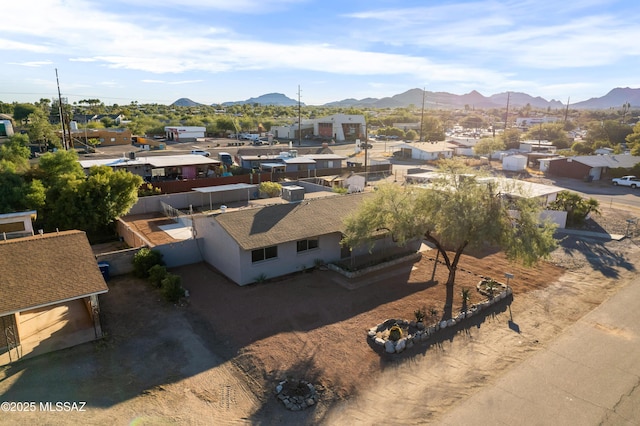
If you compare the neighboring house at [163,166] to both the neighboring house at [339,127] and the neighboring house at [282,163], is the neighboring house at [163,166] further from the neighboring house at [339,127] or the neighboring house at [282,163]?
the neighboring house at [339,127]

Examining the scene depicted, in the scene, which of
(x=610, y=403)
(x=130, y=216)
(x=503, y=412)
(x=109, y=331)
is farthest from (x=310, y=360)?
(x=130, y=216)

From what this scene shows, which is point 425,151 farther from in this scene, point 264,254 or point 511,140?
point 264,254

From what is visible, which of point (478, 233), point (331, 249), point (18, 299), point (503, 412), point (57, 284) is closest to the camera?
point (503, 412)

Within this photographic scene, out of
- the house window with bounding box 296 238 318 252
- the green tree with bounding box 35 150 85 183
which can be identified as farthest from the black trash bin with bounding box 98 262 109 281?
the green tree with bounding box 35 150 85 183

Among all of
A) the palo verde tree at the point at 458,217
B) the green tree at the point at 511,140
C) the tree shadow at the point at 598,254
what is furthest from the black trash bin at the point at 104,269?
the green tree at the point at 511,140

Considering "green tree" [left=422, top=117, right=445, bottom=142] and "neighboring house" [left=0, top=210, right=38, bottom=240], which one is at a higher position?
"green tree" [left=422, top=117, right=445, bottom=142]

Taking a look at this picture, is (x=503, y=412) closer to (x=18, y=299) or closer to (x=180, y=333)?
(x=180, y=333)

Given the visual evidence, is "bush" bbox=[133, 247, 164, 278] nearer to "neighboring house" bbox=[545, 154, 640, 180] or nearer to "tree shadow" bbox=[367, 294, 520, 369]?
"tree shadow" bbox=[367, 294, 520, 369]
